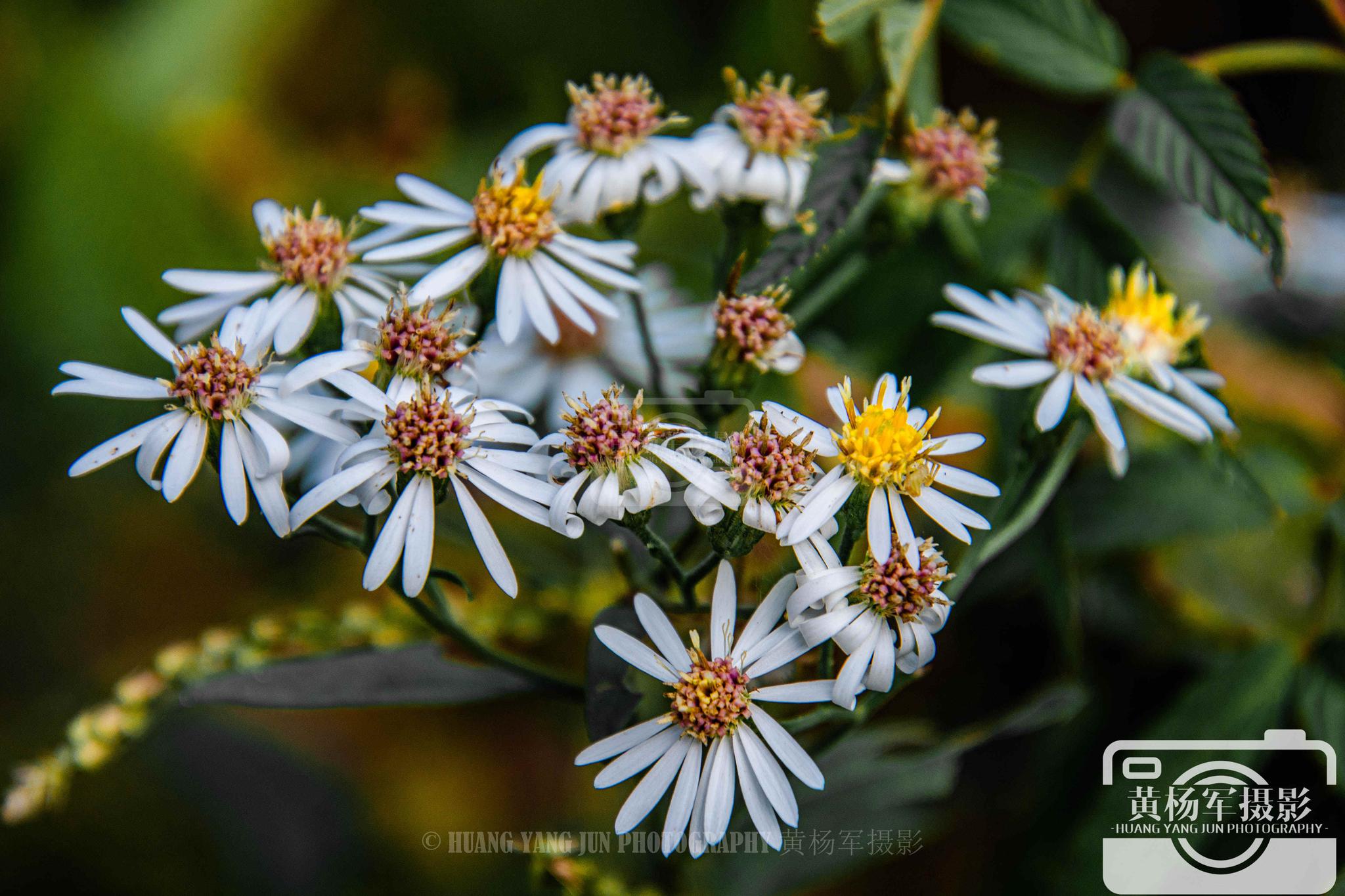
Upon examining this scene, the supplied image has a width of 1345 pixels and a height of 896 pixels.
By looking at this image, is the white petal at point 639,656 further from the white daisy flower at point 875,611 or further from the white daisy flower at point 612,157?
the white daisy flower at point 612,157

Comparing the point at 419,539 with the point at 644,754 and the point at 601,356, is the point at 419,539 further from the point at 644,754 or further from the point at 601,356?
the point at 601,356

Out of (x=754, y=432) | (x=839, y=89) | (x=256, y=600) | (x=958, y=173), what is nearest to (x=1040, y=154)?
(x=839, y=89)

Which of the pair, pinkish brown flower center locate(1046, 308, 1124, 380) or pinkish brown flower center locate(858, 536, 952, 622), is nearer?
pinkish brown flower center locate(858, 536, 952, 622)

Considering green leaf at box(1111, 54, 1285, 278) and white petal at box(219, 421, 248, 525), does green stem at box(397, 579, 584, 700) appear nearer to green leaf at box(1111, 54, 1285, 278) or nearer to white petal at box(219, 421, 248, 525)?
white petal at box(219, 421, 248, 525)

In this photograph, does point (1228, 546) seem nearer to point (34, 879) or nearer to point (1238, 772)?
point (1238, 772)

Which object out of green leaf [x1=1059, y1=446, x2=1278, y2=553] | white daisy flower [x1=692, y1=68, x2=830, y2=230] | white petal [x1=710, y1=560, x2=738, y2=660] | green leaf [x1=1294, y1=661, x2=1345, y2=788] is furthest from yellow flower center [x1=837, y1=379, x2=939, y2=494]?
green leaf [x1=1294, y1=661, x2=1345, y2=788]

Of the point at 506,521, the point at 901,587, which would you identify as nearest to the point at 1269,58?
the point at 901,587

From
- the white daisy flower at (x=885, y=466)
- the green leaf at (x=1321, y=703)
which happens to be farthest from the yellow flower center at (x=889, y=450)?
the green leaf at (x=1321, y=703)
